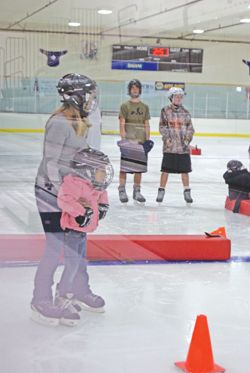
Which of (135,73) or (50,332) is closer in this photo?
(50,332)

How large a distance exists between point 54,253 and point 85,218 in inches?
5.5

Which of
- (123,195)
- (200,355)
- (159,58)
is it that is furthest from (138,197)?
(200,355)

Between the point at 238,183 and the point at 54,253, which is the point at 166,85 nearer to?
the point at 238,183

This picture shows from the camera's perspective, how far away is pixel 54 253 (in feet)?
6.19

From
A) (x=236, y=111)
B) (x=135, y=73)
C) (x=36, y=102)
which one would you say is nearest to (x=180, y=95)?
(x=135, y=73)

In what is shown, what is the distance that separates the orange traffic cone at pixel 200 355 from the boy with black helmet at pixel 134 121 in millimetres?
2506

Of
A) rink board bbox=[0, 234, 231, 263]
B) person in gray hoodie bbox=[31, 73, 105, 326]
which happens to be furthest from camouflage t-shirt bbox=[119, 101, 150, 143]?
person in gray hoodie bbox=[31, 73, 105, 326]

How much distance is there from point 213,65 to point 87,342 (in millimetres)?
2897

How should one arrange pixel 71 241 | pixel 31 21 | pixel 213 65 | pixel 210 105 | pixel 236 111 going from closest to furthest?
pixel 71 241
pixel 31 21
pixel 213 65
pixel 210 105
pixel 236 111

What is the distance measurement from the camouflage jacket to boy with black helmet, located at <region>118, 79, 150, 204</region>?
11cm

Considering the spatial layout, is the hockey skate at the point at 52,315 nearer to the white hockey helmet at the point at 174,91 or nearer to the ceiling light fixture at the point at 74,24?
the ceiling light fixture at the point at 74,24

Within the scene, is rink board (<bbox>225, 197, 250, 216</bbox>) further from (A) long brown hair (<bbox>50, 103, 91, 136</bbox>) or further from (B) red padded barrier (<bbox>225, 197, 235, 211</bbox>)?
(A) long brown hair (<bbox>50, 103, 91, 136</bbox>)

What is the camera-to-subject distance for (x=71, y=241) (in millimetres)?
1903

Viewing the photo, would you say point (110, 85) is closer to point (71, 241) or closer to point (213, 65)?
point (213, 65)
